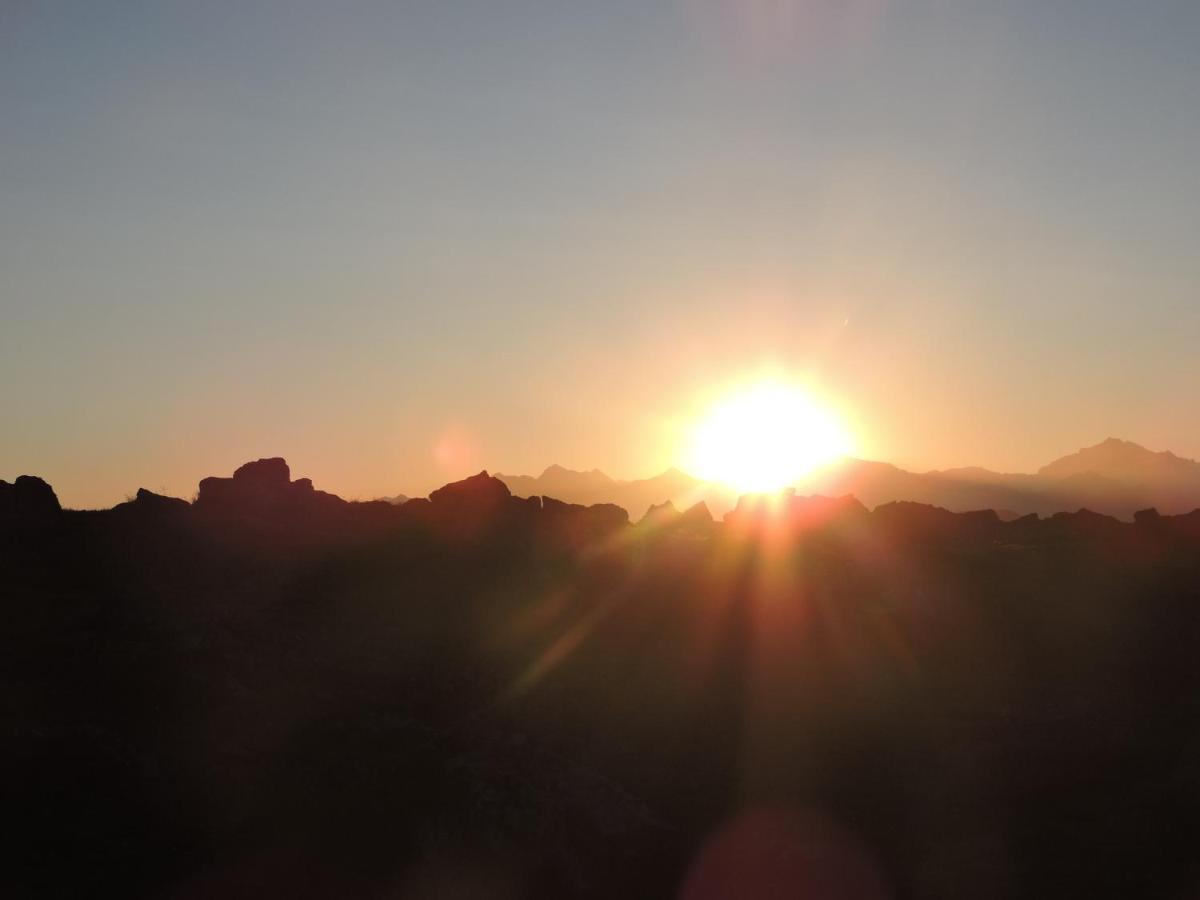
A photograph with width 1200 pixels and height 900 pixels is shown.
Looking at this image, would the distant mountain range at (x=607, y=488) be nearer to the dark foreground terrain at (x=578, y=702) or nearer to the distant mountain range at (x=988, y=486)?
the distant mountain range at (x=988, y=486)

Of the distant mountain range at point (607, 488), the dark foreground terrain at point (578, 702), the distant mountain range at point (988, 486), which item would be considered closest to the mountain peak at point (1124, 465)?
the distant mountain range at point (988, 486)

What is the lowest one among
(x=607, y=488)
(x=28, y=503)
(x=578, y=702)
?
(x=578, y=702)

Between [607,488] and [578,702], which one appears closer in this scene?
[578,702]

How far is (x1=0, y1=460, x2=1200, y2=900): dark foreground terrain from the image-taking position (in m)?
31.6

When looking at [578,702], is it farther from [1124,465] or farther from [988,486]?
[1124,465]

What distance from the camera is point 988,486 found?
542 feet

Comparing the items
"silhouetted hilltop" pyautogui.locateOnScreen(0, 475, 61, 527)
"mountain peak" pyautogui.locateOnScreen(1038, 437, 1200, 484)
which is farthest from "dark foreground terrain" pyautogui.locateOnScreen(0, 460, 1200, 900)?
"mountain peak" pyautogui.locateOnScreen(1038, 437, 1200, 484)

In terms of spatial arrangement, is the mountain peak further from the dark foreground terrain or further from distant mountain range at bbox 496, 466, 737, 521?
the dark foreground terrain

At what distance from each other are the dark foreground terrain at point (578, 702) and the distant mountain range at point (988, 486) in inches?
3464

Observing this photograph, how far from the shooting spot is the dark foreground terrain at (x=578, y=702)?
104 ft

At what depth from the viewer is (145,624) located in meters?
37.5

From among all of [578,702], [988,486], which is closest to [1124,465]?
[988,486]

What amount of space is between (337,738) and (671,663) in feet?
51.5

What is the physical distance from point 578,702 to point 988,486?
136916mm
